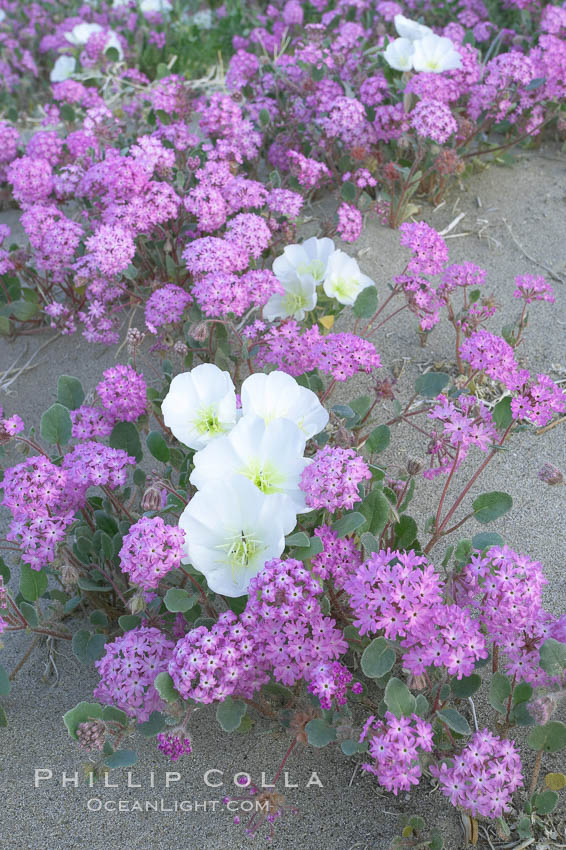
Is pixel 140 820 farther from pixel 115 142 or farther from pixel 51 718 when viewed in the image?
pixel 115 142

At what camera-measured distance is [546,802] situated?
Answer: 163 cm

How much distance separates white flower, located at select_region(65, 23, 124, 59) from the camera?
5324 mm

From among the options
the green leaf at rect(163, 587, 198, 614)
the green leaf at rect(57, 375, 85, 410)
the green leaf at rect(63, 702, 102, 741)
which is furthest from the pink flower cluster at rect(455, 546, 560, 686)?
the green leaf at rect(57, 375, 85, 410)

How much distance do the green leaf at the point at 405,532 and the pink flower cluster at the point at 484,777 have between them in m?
0.59

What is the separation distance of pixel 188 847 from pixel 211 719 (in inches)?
11.9

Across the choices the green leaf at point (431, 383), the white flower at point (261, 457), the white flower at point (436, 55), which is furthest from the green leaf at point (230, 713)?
the white flower at point (436, 55)

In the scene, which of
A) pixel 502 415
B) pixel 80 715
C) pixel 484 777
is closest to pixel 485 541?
pixel 502 415

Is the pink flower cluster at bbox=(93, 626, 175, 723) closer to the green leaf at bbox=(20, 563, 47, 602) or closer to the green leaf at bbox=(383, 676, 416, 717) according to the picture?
the green leaf at bbox=(20, 563, 47, 602)

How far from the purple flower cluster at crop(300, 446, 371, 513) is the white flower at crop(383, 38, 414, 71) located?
2.59 meters

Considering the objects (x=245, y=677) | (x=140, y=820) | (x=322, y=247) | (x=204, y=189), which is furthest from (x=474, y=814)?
(x=204, y=189)

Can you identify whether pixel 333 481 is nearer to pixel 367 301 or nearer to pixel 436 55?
pixel 367 301

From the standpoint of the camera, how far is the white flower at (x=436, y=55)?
353 cm

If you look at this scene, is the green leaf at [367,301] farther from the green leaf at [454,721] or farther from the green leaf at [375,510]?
the green leaf at [454,721]

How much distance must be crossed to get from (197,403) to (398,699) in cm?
87
